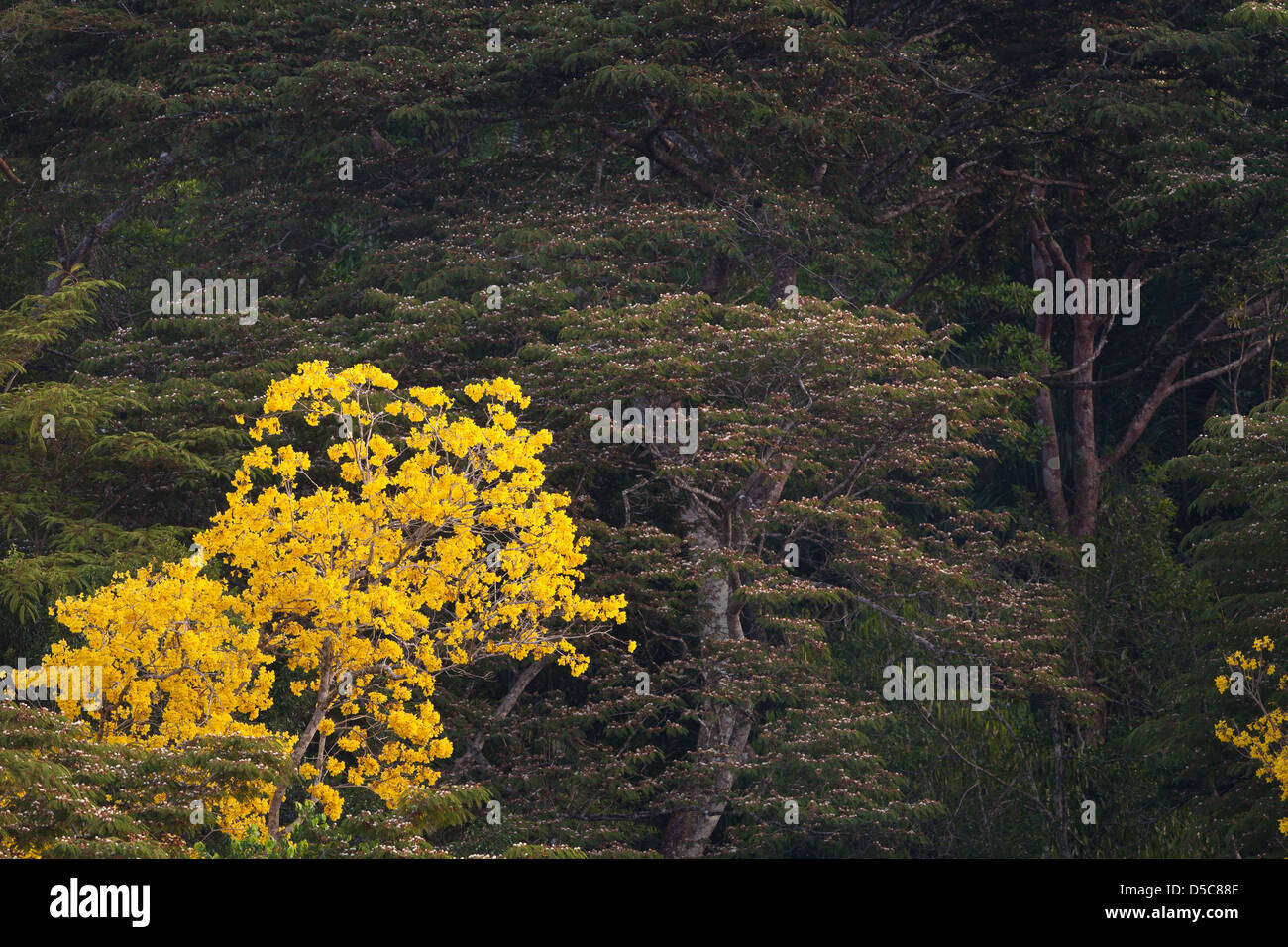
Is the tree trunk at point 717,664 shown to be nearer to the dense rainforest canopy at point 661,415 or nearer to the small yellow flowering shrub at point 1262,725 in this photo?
the dense rainforest canopy at point 661,415

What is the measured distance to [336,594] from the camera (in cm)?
1064

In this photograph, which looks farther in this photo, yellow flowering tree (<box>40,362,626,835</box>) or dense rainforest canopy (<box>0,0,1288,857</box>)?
dense rainforest canopy (<box>0,0,1288,857</box>)

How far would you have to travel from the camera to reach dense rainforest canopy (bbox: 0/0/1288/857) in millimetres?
11469

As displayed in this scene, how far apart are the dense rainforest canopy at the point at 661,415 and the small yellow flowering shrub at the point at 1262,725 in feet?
0.26

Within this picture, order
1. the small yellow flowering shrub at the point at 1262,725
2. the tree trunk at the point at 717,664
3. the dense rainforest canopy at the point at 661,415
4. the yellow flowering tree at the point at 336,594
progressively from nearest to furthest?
1. the yellow flowering tree at the point at 336,594
2. the dense rainforest canopy at the point at 661,415
3. the small yellow flowering shrub at the point at 1262,725
4. the tree trunk at the point at 717,664

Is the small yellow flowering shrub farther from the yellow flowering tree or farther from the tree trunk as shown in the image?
the yellow flowering tree

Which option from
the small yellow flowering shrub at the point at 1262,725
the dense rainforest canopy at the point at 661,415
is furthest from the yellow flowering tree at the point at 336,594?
the small yellow flowering shrub at the point at 1262,725

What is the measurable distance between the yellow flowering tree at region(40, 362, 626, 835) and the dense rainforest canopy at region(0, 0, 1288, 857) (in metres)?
0.05

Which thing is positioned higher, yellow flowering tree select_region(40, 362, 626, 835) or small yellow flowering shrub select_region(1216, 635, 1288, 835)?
yellow flowering tree select_region(40, 362, 626, 835)

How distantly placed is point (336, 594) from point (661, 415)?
5182mm

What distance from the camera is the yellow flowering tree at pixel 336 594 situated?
10.8 meters

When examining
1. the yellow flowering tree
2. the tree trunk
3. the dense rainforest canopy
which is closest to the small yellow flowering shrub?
the dense rainforest canopy

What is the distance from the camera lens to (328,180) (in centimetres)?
1948

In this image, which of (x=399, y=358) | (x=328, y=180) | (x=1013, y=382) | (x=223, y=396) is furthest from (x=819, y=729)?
(x=328, y=180)
